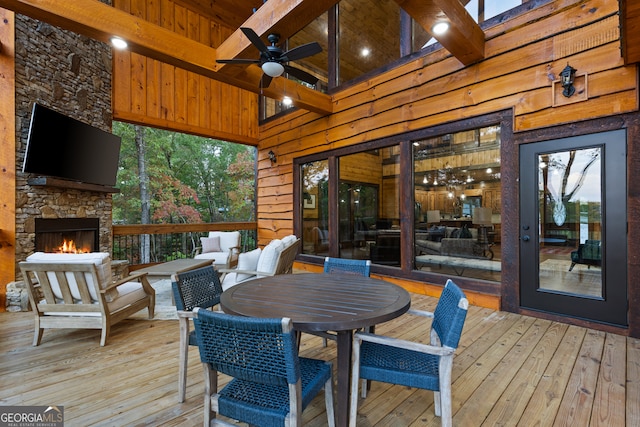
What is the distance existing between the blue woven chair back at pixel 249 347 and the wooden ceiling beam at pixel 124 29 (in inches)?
137

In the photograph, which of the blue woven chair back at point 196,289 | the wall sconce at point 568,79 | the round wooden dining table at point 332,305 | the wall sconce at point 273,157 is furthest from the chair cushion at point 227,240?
the wall sconce at point 568,79

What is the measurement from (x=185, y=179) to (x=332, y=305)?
9.37 m

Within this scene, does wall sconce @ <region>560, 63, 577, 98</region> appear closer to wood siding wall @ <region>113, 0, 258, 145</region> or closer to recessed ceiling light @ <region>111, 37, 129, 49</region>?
recessed ceiling light @ <region>111, 37, 129, 49</region>

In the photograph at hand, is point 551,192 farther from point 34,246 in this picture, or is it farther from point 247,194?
point 247,194

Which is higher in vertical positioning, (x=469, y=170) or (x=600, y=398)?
(x=469, y=170)

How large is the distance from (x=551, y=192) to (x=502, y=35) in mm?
2018

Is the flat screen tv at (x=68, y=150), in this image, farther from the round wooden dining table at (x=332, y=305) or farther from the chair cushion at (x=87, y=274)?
the round wooden dining table at (x=332, y=305)

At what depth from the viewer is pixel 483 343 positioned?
2.76 metres

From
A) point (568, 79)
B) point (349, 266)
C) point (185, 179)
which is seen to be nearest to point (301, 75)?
point (349, 266)

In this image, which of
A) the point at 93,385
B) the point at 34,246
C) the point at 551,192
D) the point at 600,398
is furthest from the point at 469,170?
the point at 34,246

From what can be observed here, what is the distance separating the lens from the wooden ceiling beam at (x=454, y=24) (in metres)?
2.87

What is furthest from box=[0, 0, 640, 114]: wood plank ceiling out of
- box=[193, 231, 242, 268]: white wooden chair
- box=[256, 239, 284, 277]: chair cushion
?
box=[193, 231, 242, 268]: white wooden chair

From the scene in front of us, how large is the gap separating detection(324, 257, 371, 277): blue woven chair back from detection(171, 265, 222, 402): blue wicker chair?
39.2 inches

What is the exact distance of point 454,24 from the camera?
314 centimetres
